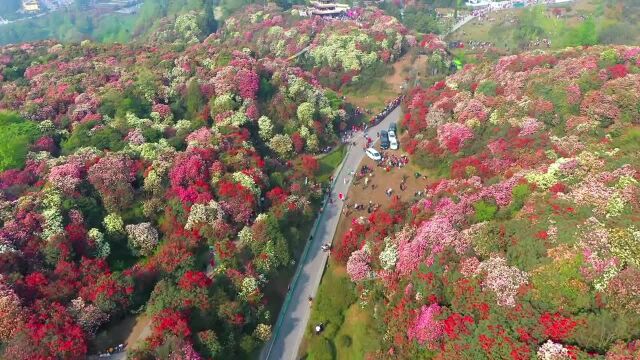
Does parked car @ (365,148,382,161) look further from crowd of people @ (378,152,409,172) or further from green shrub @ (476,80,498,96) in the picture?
green shrub @ (476,80,498,96)

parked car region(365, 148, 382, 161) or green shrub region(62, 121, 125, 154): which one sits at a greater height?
green shrub region(62, 121, 125, 154)

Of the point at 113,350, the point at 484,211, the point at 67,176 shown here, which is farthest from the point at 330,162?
the point at 113,350

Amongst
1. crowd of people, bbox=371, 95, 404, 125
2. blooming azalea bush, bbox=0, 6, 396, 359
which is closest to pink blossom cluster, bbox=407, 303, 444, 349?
blooming azalea bush, bbox=0, 6, 396, 359

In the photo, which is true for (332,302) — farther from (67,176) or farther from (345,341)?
(67,176)

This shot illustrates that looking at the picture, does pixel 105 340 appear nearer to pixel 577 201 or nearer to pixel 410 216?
pixel 410 216

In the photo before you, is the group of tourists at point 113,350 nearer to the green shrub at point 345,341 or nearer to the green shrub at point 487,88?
the green shrub at point 345,341

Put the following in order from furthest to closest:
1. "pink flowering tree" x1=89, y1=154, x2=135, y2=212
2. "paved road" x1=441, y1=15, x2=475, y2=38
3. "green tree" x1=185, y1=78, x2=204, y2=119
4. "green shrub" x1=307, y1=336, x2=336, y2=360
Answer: "paved road" x1=441, y1=15, x2=475, y2=38
"green tree" x1=185, y1=78, x2=204, y2=119
"pink flowering tree" x1=89, y1=154, x2=135, y2=212
"green shrub" x1=307, y1=336, x2=336, y2=360

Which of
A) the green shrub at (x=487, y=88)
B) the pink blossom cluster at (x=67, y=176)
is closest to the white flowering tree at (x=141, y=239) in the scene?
the pink blossom cluster at (x=67, y=176)
